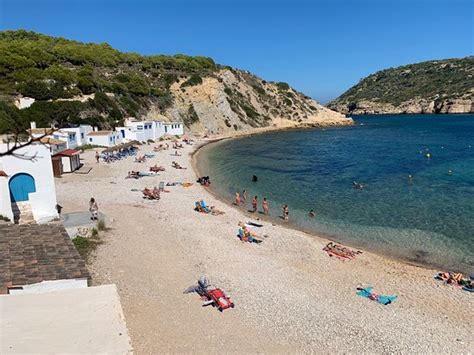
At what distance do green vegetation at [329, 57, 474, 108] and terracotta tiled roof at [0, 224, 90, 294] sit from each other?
158 m

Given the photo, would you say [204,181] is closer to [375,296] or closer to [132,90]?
[375,296]

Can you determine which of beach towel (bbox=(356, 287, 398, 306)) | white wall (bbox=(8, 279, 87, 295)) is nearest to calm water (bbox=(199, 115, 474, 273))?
beach towel (bbox=(356, 287, 398, 306))

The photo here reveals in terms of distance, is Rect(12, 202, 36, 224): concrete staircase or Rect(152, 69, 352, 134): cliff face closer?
Rect(12, 202, 36, 224): concrete staircase

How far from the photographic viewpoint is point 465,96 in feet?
453

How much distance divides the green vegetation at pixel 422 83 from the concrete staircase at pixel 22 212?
154609 mm

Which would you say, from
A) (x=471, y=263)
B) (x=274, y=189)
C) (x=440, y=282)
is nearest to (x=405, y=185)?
(x=274, y=189)

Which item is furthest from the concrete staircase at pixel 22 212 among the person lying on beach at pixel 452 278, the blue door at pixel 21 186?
the person lying on beach at pixel 452 278

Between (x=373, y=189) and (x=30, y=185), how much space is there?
945 inches

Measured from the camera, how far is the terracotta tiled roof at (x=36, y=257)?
348 inches

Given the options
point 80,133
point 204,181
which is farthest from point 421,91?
point 204,181

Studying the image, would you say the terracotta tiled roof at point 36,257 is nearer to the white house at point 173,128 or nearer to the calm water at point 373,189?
the calm water at point 373,189

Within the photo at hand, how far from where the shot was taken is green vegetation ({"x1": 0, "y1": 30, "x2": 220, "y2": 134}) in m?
51.0

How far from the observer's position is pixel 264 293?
13484mm

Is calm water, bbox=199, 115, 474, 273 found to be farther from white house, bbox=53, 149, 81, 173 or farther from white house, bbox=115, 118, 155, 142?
white house, bbox=53, 149, 81, 173
